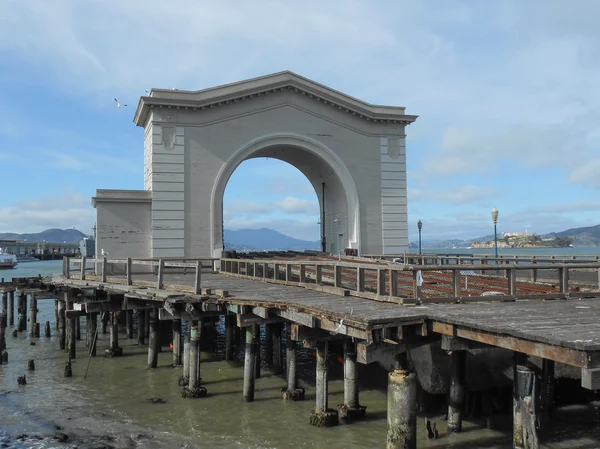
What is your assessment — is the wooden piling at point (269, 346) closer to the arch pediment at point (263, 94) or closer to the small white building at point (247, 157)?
the small white building at point (247, 157)

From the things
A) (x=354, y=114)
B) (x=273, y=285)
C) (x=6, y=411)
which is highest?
(x=354, y=114)

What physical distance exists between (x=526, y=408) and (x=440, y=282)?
759 cm

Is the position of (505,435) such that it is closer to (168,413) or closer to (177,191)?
(168,413)

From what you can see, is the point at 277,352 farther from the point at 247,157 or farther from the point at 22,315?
the point at 22,315

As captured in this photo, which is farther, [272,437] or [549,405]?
[549,405]

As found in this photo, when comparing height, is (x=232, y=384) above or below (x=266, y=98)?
below

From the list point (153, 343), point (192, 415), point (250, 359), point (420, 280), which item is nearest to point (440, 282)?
point (420, 280)

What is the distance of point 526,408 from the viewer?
9445mm

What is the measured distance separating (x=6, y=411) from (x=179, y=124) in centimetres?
1815

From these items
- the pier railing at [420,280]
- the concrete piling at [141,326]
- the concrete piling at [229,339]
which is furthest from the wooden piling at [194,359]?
the concrete piling at [141,326]

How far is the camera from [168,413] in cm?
1521

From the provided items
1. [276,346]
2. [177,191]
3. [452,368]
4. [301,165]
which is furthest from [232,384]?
[301,165]

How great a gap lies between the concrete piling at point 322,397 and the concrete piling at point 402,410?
3591 mm

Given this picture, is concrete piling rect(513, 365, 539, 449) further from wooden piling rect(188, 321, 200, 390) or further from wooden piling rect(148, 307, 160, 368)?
wooden piling rect(148, 307, 160, 368)
